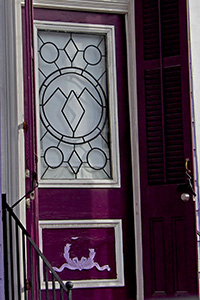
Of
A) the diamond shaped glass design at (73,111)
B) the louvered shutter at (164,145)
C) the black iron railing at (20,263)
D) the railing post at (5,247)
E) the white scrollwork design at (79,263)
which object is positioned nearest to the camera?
the black iron railing at (20,263)

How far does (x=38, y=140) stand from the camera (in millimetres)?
7707

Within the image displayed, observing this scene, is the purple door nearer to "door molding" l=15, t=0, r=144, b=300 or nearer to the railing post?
"door molding" l=15, t=0, r=144, b=300

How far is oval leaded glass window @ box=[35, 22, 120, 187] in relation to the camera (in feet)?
25.5

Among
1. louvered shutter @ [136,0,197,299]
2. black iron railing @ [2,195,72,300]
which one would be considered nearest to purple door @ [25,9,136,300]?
louvered shutter @ [136,0,197,299]

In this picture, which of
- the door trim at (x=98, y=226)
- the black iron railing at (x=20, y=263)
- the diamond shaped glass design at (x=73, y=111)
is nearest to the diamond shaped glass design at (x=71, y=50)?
the diamond shaped glass design at (x=73, y=111)

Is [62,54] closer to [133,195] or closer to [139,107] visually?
[139,107]

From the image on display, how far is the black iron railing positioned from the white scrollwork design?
0.33 meters

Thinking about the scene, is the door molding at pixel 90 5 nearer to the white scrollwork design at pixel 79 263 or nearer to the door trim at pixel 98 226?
the door trim at pixel 98 226

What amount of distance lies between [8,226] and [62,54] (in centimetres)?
169

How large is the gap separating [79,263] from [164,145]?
1217 mm

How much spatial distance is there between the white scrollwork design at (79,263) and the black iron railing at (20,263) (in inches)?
12.9

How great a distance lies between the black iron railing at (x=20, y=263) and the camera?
6.85 m

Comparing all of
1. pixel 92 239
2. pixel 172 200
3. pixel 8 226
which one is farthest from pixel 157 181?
pixel 8 226

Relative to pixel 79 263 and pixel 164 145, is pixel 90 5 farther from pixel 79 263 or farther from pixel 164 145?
pixel 79 263
